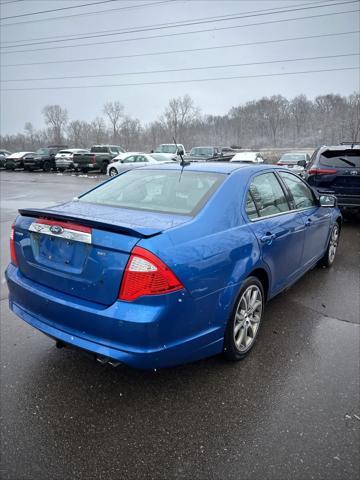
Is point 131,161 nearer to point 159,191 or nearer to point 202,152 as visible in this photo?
point 202,152

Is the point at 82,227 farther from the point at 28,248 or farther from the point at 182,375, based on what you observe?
the point at 182,375

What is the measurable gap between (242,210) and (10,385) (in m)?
2.24

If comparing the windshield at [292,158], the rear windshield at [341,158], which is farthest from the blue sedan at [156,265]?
the windshield at [292,158]

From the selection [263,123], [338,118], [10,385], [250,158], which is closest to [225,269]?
[10,385]

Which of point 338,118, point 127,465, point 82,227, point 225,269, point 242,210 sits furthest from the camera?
point 338,118

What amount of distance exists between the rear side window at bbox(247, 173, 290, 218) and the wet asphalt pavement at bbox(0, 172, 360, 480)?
121cm

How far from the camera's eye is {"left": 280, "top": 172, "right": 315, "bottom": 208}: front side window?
409 cm

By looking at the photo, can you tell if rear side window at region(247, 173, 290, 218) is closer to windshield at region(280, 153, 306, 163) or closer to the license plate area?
the license plate area

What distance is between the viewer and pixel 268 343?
332 cm

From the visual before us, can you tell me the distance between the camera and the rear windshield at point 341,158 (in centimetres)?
762

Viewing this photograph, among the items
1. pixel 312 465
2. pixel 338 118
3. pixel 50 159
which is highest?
pixel 338 118

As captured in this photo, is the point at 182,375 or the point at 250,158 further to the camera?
the point at 250,158

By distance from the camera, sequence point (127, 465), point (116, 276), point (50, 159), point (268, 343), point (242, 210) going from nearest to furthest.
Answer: point (127, 465) → point (116, 276) → point (242, 210) → point (268, 343) → point (50, 159)

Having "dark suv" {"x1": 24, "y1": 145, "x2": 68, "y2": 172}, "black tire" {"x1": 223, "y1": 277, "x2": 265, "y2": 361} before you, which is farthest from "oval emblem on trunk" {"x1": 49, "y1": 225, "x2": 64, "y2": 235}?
"dark suv" {"x1": 24, "y1": 145, "x2": 68, "y2": 172}
